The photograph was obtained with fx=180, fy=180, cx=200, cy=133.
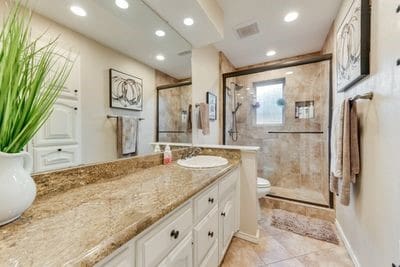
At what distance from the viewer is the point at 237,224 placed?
5.80 ft

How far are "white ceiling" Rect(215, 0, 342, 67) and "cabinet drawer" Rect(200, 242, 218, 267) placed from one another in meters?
2.18

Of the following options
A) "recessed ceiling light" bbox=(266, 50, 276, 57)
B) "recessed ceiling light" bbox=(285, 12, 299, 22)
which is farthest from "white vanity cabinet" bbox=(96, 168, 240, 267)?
"recessed ceiling light" bbox=(266, 50, 276, 57)

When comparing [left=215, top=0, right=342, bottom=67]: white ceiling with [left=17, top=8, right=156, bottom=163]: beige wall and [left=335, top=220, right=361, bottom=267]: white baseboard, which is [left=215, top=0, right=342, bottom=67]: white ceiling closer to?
[left=17, top=8, right=156, bottom=163]: beige wall

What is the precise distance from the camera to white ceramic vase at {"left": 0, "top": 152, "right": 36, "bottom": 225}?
537 millimetres

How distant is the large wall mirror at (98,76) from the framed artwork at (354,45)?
1425mm

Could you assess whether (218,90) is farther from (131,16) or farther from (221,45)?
(131,16)

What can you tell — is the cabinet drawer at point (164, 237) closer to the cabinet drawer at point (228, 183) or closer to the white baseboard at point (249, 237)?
the cabinet drawer at point (228, 183)

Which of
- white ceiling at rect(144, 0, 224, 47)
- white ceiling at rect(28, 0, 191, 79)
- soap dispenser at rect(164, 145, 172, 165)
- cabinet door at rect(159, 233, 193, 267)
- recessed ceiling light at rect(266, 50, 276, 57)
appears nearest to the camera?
cabinet door at rect(159, 233, 193, 267)

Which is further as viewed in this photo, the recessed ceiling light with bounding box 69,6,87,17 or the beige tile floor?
the beige tile floor

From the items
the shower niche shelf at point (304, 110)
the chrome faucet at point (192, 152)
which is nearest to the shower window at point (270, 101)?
the shower niche shelf at point (304, 110)

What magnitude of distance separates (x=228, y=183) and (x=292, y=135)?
2.14 metres

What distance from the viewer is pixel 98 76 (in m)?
1.03

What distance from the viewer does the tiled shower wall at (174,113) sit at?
157cm

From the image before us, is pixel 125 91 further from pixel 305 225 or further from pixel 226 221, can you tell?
pixel 305 225
